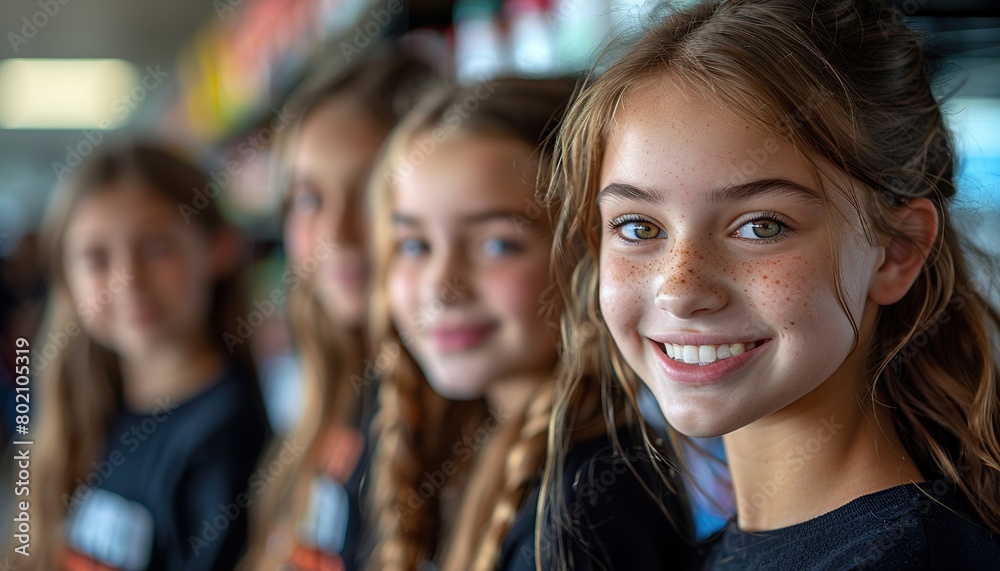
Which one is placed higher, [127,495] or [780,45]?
[780,45]

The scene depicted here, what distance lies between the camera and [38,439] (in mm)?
2068

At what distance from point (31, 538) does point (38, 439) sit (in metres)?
0.23

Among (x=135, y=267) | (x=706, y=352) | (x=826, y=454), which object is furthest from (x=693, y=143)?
(x=135, y=267)

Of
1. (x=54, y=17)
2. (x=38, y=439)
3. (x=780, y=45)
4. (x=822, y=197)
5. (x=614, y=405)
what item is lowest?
(x=38, y=439)

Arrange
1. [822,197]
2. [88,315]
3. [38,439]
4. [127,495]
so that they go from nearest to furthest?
[822,197] < [127,495] < [88,315] < [38,439]

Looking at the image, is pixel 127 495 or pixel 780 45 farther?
pixel 127 495

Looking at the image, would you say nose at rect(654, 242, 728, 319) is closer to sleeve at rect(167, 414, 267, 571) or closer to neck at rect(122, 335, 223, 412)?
sleeve at rect(167, 414, 267, 571)

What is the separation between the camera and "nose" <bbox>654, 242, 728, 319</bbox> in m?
0.77

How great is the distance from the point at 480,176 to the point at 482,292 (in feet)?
0.54

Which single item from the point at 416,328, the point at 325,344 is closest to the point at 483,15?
the point at 325,344

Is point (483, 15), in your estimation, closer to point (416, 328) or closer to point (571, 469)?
point (416, 328)

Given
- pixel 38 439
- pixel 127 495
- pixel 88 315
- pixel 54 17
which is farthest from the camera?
pixel 54 17

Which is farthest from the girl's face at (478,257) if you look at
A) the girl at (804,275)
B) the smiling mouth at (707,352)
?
the smiling mouth at (707,352)

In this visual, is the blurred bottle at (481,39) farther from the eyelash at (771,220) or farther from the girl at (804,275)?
the eyelash at (771,220)
